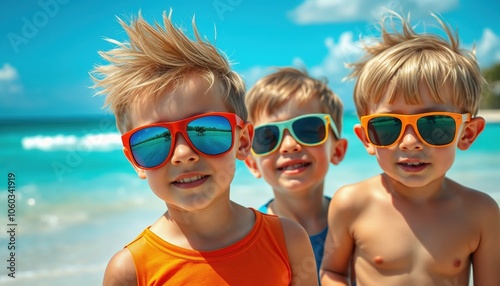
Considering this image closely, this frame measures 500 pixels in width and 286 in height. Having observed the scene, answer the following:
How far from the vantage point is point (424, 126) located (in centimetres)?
265

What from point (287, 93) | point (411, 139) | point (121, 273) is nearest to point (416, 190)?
point (411, 139)

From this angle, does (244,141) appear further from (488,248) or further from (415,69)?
(488,248)

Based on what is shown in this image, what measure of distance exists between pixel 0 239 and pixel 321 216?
12.7 feet

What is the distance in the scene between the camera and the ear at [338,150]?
385 centimetres

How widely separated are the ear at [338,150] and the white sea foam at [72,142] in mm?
14979

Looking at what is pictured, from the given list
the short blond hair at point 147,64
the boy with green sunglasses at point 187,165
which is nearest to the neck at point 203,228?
the boy with green sunglasses at point 187,165

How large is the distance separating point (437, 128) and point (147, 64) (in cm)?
142

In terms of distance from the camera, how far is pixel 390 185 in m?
3.02

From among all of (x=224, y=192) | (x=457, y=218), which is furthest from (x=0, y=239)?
(x=457, y=218)

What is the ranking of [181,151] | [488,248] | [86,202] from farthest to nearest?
[86,202] < [488,248] < [181,151]

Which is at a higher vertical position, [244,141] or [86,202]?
[86,202]

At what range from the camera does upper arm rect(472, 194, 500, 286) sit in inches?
109

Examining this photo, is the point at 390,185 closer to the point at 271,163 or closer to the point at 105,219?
the point at 271,163

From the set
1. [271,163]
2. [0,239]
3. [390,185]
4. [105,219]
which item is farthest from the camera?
[105,219]
